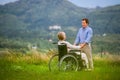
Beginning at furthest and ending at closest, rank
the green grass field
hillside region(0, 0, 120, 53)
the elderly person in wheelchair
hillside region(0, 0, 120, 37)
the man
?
hillside region(0, 0, 120, 37)
hillside region(0, 0, 120, 53)
the man
the elderly person in wheelchair
the green grass field

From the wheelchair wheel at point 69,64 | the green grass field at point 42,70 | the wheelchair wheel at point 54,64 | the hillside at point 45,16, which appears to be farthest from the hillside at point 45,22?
the wheelchair wheel at point 69,64

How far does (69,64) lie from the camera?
5.11 meters

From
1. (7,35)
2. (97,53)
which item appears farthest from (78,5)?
(7,35)

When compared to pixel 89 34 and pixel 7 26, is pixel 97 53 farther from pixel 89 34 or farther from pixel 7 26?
pixel 7 26

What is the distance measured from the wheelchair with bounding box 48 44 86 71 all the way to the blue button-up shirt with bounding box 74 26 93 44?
0.74ft

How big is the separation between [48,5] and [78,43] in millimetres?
1119

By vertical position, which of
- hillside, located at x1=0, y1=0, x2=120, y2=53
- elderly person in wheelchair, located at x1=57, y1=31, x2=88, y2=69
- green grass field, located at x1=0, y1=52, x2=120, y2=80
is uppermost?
hillside, located at x1=0, y1=0, x2=120, y2=53

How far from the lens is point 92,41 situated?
219 inches

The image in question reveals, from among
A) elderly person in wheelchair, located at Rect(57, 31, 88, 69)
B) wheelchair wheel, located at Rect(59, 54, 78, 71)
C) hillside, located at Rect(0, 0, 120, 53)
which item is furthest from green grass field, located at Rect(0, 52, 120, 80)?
→ elderly person in wheelchair, located at Rect(57, 31, 88, 69)

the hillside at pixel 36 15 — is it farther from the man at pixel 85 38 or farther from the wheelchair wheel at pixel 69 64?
the wheelchair wheel at pixel 69 64

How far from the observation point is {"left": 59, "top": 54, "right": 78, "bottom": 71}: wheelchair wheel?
199 inches

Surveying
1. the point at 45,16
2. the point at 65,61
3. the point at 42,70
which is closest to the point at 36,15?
the point at 45,16

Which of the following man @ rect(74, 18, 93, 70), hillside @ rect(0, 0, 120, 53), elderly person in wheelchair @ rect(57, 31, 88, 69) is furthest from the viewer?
hillside @ rect(0, 0, 120, 53)

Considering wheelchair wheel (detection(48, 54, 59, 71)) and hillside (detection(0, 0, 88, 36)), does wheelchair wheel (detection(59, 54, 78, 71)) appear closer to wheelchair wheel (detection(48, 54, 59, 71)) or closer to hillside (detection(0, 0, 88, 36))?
wheelchair wheel (detection(48, 54, 59, 71))
